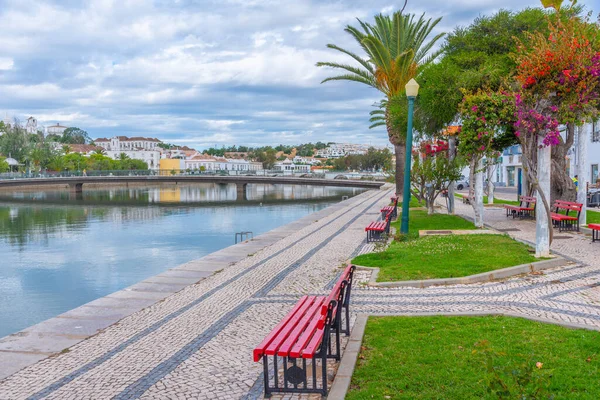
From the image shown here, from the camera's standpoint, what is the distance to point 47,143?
96.6m

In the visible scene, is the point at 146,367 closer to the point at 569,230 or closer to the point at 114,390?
the point at 114,390

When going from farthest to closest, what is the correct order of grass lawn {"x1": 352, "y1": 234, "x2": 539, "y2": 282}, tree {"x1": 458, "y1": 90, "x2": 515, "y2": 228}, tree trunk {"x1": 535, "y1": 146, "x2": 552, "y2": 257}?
1. tree {"x1": 458, "y1": 90, "x2": 515, "y2": 228}
2. tree trunk {"x1": 535, "y1": 146, "x2": 552, "y2": 257}
3. grass lawn {"x1": 352, "y1": 234, "x2": 539, "y2": 282}

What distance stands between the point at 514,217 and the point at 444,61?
6390 mm

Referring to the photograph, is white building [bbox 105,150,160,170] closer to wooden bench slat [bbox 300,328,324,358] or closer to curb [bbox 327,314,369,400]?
A: curb [bbox 327,314,369,400]

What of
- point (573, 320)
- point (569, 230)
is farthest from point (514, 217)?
point (573, 320)

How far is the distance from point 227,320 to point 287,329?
2.52 m

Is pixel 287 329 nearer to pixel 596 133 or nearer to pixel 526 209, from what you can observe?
pixel 526 209

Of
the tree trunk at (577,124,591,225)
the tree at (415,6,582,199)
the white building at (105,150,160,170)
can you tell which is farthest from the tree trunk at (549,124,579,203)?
the white building at (105,150,160,170)

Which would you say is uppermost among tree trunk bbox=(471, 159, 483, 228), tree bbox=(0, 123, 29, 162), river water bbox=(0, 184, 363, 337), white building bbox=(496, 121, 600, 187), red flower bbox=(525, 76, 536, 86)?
tree bbox=(0, 123, 29, 162)

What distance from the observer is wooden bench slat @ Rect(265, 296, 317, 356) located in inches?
189

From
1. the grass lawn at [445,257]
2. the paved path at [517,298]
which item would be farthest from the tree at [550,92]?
the paved path at [517,298]

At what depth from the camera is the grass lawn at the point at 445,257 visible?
9.72 m

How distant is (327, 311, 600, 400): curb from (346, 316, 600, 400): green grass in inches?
3.1

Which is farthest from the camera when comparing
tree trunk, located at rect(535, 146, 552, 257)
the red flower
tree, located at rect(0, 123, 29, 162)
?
tree, located at rect(0, 123, 29, 162)
